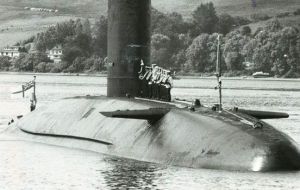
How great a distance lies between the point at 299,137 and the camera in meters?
34.1

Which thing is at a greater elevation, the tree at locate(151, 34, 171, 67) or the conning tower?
the conning tower

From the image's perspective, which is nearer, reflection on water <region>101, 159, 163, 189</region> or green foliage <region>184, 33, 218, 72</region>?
reflection on water <region>101, 159, 163, 189</region>

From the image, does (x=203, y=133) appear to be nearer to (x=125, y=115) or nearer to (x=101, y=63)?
(x=125, y=115)

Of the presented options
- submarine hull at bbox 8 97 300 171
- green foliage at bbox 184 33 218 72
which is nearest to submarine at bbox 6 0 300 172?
submarine hull at bbox 8 97 300 171

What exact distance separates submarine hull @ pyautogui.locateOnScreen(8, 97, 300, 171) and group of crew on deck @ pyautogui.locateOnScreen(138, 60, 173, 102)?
2.71ft

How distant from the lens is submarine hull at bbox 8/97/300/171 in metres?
17.2

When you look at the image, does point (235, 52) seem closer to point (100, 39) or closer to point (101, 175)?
point (100, 39)

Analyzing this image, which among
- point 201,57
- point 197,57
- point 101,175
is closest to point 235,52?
point 201,57

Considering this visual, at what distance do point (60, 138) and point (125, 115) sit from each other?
6.41 m

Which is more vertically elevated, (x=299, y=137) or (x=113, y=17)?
(x=113, y=17)

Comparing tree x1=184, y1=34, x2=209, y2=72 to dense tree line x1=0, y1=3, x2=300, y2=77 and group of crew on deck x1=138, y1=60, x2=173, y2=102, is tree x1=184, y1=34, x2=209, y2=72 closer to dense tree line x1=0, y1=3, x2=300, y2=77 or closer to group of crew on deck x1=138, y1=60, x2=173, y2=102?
dense tree line x1=0, y1=3, x2=300, y2=77

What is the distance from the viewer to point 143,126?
2077 cm

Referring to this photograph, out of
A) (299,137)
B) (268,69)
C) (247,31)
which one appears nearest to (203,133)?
(299,137)

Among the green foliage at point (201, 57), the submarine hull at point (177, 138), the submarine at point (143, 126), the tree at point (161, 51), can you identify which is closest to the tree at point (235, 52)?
the green foliage at point (201, 57)
